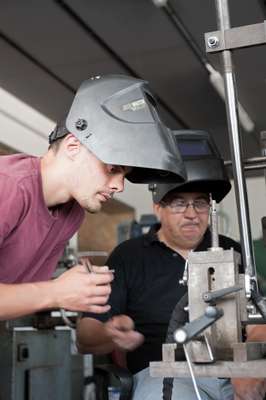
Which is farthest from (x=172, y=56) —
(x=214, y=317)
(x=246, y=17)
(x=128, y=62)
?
(x=214, y=317)

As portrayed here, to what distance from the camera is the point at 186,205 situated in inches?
84.3

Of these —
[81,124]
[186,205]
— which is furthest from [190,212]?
[81,124]

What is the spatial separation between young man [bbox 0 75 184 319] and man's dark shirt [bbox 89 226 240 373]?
17.8 inches

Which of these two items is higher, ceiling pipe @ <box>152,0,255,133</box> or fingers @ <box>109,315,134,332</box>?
ceiling pipe @ <box>152,0,255,133</box>

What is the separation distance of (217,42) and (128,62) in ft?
7.91

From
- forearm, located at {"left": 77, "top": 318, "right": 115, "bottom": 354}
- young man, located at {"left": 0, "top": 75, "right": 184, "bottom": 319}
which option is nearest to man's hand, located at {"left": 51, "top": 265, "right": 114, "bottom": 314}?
young man, located at {"left": 0, "top": 75, "right": 184, "bottom": 319}

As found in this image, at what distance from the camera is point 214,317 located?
3.06ft

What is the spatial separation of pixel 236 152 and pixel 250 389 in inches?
22.5

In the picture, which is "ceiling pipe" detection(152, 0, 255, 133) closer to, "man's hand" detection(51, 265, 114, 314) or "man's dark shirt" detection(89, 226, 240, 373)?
"man's dark shirt" detection(89, 226, 240, 373)

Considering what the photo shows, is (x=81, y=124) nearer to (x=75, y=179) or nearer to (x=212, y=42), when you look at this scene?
(x=75, y=179)

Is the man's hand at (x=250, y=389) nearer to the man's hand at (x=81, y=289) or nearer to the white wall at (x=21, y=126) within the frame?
the man's hand at (x=81, y=289)

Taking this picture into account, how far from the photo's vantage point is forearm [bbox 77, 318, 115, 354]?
6.18ft

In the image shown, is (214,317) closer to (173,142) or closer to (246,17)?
(173,142)

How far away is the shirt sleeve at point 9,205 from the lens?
Result: 1.34 m
